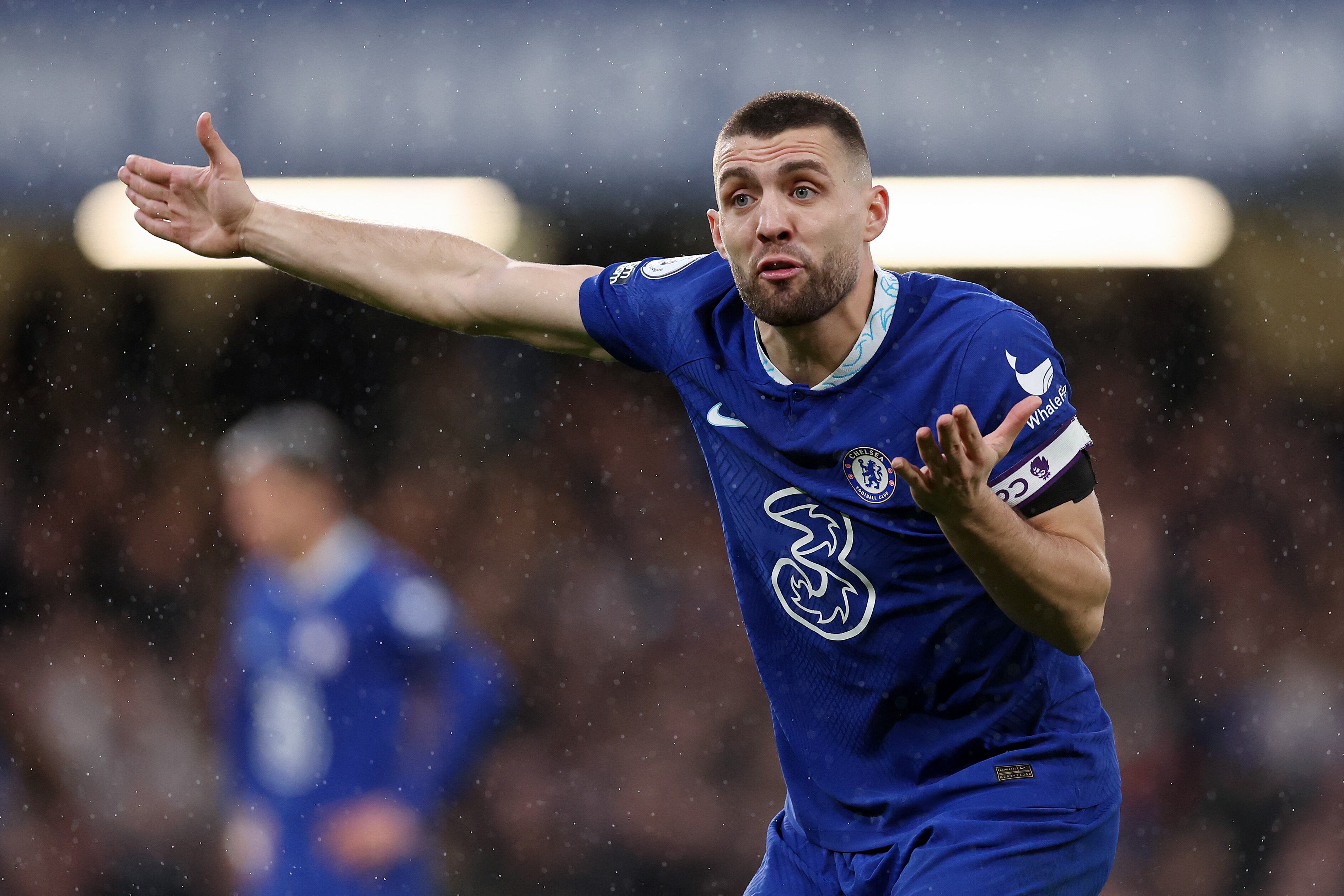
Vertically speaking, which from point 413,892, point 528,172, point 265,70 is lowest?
point 413,892

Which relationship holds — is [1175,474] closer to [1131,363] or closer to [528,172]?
[1131,363]

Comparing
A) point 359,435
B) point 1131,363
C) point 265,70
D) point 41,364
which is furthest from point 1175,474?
point 41,364

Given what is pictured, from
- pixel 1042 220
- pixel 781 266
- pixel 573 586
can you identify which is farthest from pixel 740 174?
pixel 573 586

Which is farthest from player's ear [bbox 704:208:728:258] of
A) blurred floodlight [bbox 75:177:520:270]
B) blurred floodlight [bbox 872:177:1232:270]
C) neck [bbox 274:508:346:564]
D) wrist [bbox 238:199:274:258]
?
blurred floodlight [bbox 872:177:1232:270]

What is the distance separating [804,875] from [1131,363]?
493cm

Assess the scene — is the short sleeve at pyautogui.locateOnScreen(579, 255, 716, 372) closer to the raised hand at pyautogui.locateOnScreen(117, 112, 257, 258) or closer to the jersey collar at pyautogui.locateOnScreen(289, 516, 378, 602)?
the raised hand at pyautogui.locateOnScreen(117, 112, 257, 258)

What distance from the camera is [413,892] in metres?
3.83

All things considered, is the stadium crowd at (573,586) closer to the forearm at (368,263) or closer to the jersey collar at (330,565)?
the jersey collar at (330,565)

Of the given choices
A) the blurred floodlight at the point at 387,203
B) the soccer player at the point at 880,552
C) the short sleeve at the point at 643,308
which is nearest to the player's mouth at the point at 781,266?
the soccer player at the point at 880,552

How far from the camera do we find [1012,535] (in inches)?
79.8

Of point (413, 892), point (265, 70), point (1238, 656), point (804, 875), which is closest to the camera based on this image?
point (804, 875)

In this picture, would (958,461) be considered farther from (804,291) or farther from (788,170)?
(788,170)

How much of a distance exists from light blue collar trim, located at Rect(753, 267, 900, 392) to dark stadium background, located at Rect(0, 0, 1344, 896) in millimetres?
3336

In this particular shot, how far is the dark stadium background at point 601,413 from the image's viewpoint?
5.74 meters
